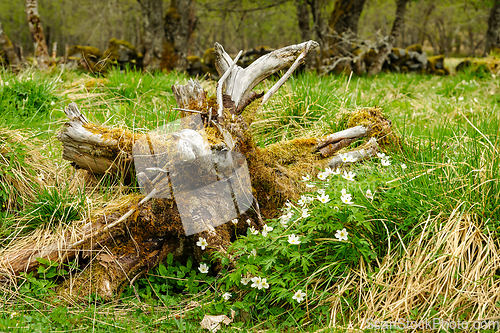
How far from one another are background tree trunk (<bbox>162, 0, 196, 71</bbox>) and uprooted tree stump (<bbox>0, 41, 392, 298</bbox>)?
24.2ft

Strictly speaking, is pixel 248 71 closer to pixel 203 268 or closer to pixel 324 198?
pixel 324 198

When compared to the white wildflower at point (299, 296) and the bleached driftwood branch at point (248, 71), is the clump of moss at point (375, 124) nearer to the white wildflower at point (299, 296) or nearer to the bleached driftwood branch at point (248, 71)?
the bleached driftwood branch at point (248, 71)

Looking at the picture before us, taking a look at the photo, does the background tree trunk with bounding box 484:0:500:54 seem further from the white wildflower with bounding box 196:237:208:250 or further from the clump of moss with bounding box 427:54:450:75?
the white wildflower with bounding box 196:237:208:250

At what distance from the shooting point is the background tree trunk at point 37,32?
6.96 metres

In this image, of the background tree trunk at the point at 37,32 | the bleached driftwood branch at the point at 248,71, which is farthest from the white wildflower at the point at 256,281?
the background tree trunk at the point at 37,32

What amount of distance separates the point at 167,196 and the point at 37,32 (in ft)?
21.8

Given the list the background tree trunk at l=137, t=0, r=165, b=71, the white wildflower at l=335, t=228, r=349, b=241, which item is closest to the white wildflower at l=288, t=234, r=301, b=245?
the white wildflower at l=335, t=228, r=349, b=241

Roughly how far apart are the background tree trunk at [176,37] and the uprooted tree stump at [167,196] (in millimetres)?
7391

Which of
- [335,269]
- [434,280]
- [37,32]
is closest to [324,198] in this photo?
[335,269]

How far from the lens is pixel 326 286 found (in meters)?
2.04

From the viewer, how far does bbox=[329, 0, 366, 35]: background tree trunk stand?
9.46 m

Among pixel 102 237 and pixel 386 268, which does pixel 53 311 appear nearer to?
pixel 102 237

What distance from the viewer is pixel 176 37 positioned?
32.1ft

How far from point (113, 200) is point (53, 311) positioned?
93cm
